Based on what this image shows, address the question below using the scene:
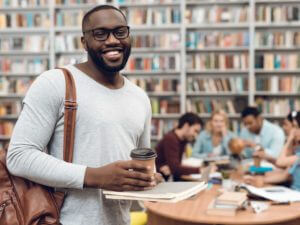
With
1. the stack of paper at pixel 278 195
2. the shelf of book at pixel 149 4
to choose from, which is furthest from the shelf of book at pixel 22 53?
the stack of paper at pixel 278 195

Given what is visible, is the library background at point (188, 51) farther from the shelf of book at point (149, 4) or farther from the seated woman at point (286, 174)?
the seated woman at point (286, 174)

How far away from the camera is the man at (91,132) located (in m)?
1.28

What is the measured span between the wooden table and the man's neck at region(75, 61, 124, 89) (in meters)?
1.39

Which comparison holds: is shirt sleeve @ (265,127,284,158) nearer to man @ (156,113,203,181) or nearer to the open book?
man @ (156,113,203,181)

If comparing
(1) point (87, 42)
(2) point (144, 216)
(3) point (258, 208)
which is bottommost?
(2) point (144, 216)

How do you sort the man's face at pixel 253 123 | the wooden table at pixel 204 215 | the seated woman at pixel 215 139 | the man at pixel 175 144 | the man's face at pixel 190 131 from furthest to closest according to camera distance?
the man's face at pixel 253 123
the seated woman at pixel 215 139
the man's face at pixel 190 131
the man at pixel 175 144
the wooden table at pixel 204 215

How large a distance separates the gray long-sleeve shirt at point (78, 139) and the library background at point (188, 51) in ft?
18.9

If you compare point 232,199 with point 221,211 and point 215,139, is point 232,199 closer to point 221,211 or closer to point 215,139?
point 221,211

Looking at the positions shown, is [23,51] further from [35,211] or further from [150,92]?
[35,211]

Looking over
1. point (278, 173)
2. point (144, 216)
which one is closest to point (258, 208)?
point (144, 216)

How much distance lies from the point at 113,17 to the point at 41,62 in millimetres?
6495

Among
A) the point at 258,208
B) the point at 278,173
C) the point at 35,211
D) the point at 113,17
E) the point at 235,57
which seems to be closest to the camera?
the point at 35,211

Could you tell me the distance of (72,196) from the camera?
1.38 metres

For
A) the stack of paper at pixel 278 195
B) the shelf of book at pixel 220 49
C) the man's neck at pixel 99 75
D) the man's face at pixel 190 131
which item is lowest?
the stack of paper at pixel 278 195
